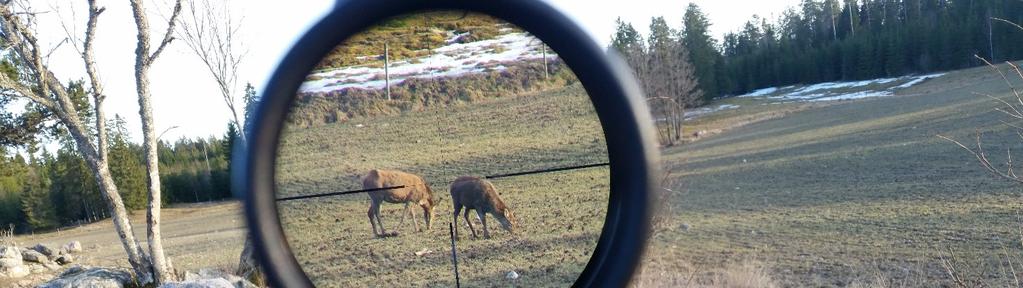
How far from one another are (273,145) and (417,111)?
27cm

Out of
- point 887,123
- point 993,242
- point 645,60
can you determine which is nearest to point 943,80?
point 887,123

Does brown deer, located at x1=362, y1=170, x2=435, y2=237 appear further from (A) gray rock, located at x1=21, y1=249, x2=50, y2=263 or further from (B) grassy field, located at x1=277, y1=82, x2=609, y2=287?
(A) gray rock, located at x1=21, y1=249, x2=50, y2=263

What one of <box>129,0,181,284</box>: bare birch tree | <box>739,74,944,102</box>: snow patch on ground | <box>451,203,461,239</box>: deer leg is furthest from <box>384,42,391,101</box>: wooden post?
<box>739,74,944,102</box>: snow patch on ground

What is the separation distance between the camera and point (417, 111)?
49.1 inches

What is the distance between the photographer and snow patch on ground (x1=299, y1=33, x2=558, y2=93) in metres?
1.16

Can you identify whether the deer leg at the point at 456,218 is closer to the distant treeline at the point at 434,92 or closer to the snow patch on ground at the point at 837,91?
the distant treeline at the point at 434,92

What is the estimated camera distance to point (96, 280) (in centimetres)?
782

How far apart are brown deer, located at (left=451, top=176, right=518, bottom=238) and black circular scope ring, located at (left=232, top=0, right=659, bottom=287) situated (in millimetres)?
233

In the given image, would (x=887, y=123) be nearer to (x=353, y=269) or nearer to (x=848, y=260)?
(x=848, y=260)

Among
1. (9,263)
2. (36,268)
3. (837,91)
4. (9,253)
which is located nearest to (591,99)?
(9,263)

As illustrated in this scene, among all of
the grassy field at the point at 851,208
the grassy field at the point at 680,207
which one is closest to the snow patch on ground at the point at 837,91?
the grassy field at the point at 680,207

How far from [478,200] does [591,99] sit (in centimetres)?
33

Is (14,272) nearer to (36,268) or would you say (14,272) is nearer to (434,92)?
(36,268)

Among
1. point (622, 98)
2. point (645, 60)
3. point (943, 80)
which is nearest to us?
point (622, 98)
